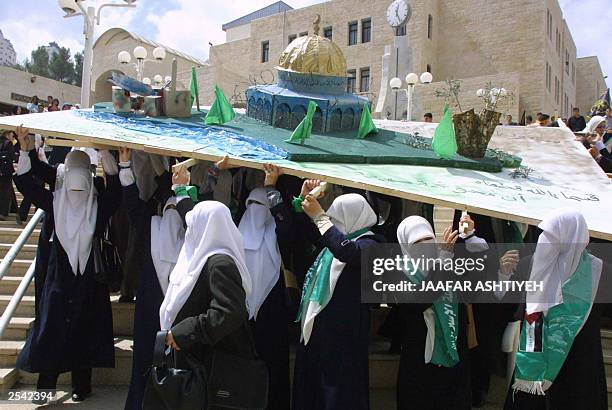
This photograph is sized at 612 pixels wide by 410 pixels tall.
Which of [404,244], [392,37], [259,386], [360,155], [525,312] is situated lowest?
[259,386]

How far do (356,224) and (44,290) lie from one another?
2383 mm

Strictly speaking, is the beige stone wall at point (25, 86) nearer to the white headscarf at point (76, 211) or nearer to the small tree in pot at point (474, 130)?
the white headscarf at point (76, 211)

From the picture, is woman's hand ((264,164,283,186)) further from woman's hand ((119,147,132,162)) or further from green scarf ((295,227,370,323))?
woman's hand ((119,147,132,162))

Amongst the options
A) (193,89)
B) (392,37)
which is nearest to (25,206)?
(193,89)

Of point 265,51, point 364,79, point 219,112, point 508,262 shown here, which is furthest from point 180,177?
point 265,51

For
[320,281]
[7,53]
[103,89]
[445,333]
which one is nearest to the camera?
[445,333]

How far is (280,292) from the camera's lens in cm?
377

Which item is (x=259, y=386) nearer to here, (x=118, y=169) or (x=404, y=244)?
(x=404, y=244)

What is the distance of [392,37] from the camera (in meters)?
30.9

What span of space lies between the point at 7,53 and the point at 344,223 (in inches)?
2521

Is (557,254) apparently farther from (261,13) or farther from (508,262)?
(261,13)

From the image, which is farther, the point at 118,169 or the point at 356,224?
the point at 118,169

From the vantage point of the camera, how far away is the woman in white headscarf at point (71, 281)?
3869 mm

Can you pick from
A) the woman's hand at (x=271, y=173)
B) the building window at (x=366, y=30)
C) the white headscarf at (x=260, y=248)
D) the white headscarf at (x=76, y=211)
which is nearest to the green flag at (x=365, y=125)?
the woman's hand at (x=271, y=173)
